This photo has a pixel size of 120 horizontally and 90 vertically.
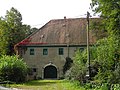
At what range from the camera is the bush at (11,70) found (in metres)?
38.0

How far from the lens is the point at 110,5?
28.2 meters

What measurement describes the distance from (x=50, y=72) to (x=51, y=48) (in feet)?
13.3

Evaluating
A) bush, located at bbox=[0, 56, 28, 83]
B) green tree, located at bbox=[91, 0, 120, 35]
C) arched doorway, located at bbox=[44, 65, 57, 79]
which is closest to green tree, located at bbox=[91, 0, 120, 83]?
green tree, located at bbox=[91, 0, 120, 35]

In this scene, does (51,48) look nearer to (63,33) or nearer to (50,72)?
(63,33)

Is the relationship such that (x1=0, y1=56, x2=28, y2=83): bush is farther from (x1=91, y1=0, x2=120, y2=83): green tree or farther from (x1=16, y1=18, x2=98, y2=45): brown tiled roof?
(x1=16, y1=18, x2=98, y2=45): brown tiled roof

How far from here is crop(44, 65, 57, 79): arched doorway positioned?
53.6m

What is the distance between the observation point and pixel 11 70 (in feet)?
125

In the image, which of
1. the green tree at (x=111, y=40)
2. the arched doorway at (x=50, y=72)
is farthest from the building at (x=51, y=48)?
the green tree at (x=111, y=40)

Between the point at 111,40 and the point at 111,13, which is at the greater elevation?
the point at 111,13

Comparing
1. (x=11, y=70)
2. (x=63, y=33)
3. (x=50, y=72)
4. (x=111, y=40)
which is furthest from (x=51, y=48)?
(x=111, y=40)

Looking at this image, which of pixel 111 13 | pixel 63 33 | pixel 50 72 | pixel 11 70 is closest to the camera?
pixel 111 13

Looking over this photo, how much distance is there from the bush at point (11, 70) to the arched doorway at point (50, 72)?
1425 centimetres

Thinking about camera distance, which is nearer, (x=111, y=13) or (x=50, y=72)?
(x=111, y=13)

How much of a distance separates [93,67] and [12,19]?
124ft
